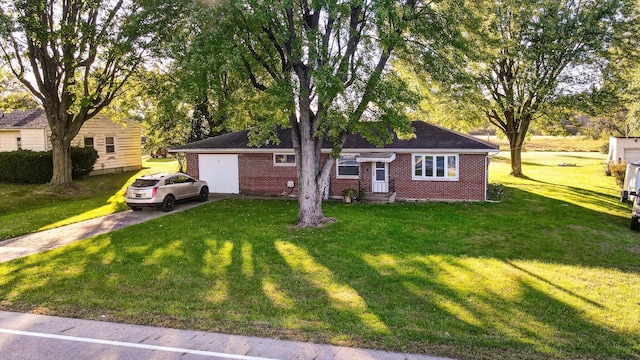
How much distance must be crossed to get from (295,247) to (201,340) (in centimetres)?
583

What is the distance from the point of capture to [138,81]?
80.6 ft

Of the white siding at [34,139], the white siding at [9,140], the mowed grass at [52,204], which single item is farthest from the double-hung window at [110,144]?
the white siding at [9,140]

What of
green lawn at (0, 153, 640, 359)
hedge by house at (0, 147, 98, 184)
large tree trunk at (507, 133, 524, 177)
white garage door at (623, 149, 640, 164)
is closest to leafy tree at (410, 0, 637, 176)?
large tree trunk at (507, 133, 524, 177)

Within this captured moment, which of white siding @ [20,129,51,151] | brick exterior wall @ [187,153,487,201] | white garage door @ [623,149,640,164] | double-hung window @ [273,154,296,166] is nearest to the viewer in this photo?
brick exterior wall @ [187,153,487,201]

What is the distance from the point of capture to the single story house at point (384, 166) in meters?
20.0

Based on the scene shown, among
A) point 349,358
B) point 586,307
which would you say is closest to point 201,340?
point 349,358

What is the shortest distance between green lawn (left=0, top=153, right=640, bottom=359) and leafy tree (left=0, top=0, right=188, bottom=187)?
8894 mm

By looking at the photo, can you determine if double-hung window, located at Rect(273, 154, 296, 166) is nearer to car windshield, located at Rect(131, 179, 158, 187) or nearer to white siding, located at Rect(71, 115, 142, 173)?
car windshield, located at Rect(131, 179, 158, 187)

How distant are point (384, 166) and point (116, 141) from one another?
22208 mm

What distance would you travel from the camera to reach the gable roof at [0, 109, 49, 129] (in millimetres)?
28562

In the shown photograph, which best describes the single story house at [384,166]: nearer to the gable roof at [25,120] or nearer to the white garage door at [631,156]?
the gable roof at [25,120]

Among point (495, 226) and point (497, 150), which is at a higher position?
point (497, 150)

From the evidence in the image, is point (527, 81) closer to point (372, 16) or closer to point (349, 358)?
point (372, 16)

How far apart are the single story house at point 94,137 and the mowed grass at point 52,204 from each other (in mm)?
3680
